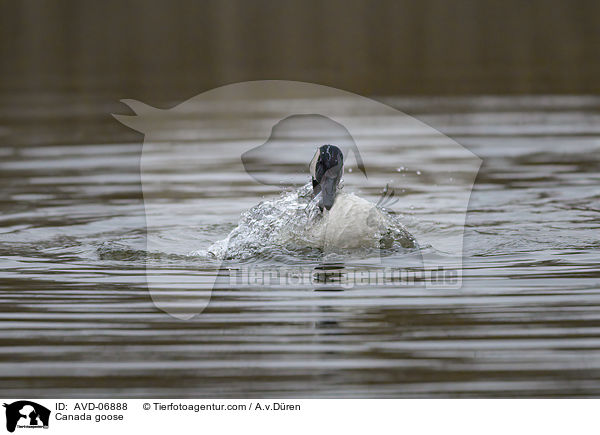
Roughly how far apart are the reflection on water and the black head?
427 mm

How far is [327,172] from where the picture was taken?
802 centimetres

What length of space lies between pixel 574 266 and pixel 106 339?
2873 mm

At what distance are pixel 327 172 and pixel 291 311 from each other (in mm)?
1678

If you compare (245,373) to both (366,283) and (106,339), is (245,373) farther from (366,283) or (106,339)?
(366,283)
